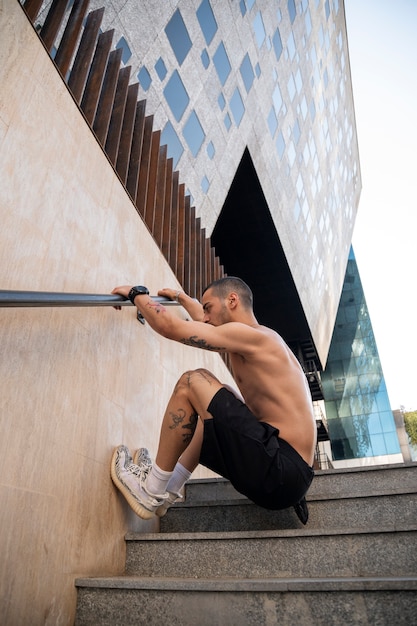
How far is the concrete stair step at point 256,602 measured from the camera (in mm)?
1233

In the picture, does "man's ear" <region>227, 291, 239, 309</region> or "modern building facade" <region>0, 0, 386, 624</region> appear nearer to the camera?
"modern building facade" <region>0, 0, 386, 624</region>

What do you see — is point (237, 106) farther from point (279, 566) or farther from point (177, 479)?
point (279, 566)

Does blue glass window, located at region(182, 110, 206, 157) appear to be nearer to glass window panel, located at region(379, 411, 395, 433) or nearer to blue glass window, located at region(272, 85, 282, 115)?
blue glass window, located at region(272, 85, 282, 115)

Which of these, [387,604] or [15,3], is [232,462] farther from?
[15,3]

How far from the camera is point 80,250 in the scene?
89.8 inches

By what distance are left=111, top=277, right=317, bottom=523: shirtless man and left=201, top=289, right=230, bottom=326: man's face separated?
0.28 m

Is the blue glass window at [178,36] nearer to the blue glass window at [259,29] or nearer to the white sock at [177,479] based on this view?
the blue glass window at [259,29]

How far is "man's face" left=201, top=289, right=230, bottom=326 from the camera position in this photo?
2438 millimetres

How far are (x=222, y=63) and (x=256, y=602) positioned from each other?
8.37 meters

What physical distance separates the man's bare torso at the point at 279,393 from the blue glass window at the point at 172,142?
437 cm

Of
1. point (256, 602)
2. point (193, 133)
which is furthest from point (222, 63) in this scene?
point (256, 602)

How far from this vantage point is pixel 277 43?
10.4m

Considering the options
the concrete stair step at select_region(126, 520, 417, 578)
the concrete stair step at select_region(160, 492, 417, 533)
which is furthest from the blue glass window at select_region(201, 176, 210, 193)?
the concrete stair step at select_region(126, 520, 417, 578)

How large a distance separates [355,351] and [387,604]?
27.3 meters
